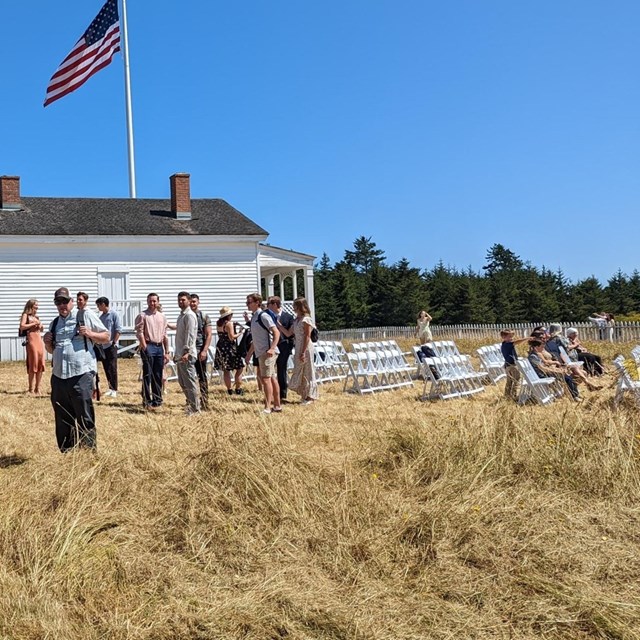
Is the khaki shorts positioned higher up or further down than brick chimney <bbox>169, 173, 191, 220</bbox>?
further down

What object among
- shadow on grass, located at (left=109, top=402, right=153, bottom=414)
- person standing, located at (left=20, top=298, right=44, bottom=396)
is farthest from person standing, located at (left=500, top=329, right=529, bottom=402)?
person standing, located at (left=20, top=298, right=44, bottom=396)

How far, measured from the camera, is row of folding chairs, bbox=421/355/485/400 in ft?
41.5

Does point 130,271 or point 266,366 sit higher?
point 130,271

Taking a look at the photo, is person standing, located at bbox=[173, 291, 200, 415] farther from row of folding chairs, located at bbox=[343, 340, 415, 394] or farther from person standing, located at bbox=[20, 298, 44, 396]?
row of folding chairs, located at bbox=[343, 340, 415, 394]

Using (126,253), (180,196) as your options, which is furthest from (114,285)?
(180,196)

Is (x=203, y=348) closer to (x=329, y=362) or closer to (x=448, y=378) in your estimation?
(x=448, y=378)

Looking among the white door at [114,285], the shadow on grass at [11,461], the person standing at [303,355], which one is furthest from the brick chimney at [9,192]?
the shadow on grass at [11,461]

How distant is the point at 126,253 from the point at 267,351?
20.2 metres

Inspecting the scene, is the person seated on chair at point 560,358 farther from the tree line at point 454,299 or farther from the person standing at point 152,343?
the tree line at point 454,299

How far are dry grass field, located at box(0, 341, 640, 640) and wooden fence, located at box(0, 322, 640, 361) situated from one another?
19771mm

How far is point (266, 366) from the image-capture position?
9.88 metres

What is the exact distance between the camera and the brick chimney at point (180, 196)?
30484 mm

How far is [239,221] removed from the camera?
101 feet

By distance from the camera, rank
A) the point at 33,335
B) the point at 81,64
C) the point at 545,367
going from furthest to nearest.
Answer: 1. the point at 81,64
2. the point at 33,335
3. the point at 545,367
